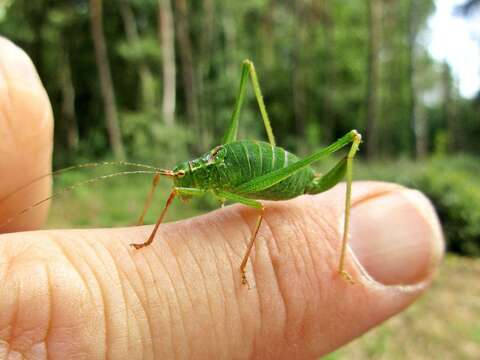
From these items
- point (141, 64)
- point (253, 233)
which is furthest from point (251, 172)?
point (141, 64)

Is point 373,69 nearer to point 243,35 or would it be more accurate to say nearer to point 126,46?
point 126,46

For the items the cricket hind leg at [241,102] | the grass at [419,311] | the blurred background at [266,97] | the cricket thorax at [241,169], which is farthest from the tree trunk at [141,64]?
the cricket thorax at [241,169]

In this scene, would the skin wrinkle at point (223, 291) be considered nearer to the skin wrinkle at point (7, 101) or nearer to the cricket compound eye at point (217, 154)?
the cricket compound eye at point (217, 154)

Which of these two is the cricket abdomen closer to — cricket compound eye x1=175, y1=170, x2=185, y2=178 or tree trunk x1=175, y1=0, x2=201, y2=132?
cricket compound eye x1=175, y1=170, x2=185, y2=178

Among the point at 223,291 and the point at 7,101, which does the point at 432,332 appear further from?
the point at 7,101

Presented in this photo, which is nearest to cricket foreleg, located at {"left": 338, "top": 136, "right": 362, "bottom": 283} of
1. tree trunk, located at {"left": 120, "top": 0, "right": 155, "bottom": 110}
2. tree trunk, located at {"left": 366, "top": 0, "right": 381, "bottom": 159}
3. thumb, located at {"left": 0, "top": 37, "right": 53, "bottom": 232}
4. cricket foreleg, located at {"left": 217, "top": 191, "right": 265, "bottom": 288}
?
cricket foreleg, located at {"left": 217, "top": 191, "right": 265, "bottom": 288}

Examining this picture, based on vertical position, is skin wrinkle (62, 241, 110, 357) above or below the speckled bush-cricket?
below
